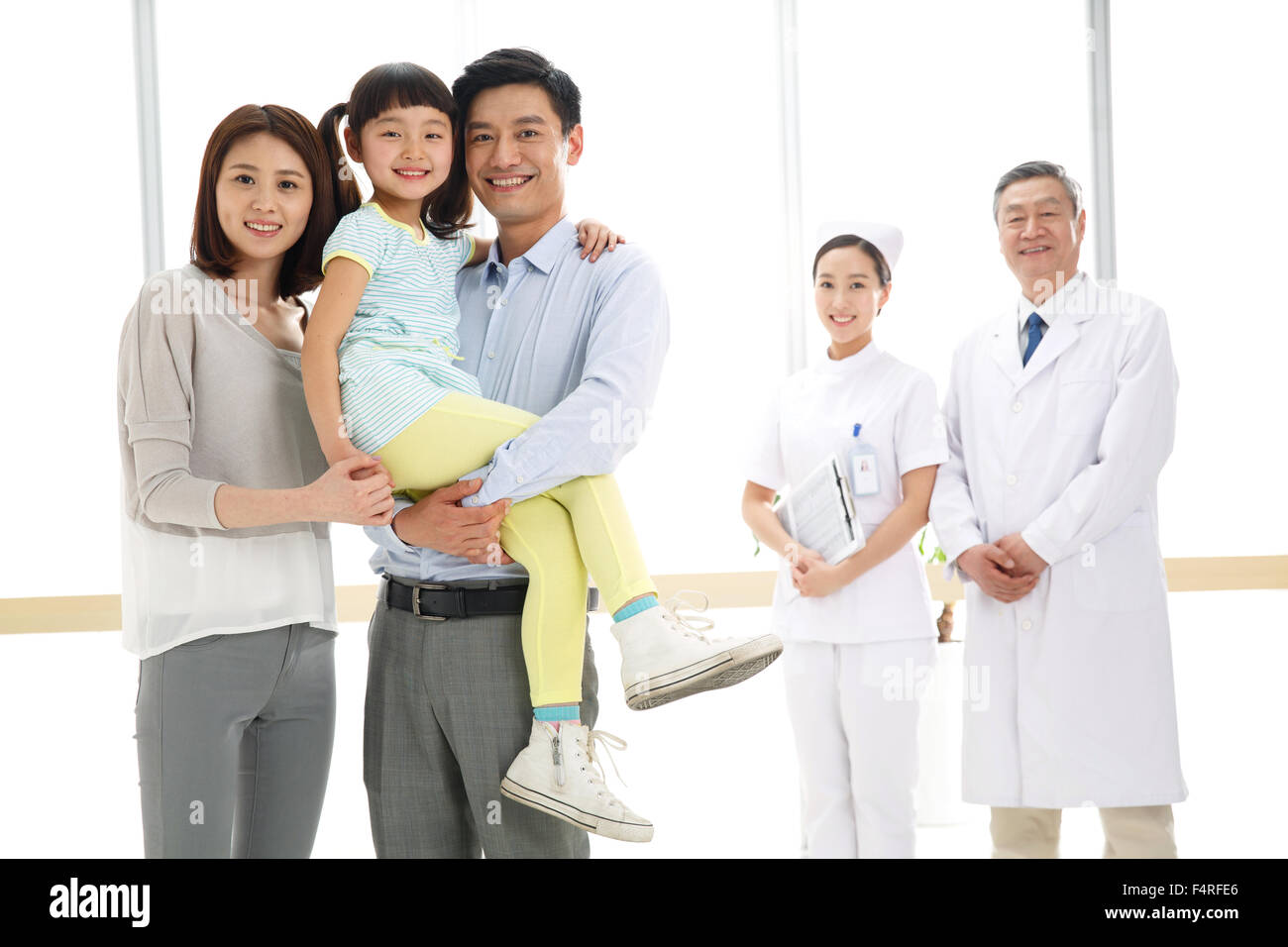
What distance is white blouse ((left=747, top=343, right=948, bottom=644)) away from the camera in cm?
226

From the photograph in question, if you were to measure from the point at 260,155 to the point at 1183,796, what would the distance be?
218cm

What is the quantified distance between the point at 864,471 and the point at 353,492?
4.18ft

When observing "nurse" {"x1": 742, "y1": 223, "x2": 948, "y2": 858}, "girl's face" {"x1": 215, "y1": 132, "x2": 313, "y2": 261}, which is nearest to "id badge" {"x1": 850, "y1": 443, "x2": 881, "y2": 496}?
"nurse" {"x1": 742, "y1": 223, "x2": 948, "y2": 858}

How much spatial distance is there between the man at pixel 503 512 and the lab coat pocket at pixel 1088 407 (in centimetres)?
106

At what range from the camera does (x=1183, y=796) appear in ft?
6.70

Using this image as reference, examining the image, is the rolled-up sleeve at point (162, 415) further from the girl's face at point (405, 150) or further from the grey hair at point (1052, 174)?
the grey hair at point (1052, 174)

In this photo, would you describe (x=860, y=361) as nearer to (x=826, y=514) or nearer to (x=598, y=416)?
(x=826, y=514)

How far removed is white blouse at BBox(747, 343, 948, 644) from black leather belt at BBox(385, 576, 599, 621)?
0.91 metres

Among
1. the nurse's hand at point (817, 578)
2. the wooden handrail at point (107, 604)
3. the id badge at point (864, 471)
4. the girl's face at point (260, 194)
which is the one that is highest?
the girl's face at point (260, 194)

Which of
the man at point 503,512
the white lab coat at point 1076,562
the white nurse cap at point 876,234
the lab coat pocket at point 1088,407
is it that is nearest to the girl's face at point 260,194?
the man at point 503,512

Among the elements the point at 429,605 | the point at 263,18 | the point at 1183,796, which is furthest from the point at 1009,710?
the point at 263,18

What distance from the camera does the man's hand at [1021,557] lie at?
2072 millimetres

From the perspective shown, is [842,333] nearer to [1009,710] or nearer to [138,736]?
[1009,710]

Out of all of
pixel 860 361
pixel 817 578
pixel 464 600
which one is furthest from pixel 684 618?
pixel 860 361
